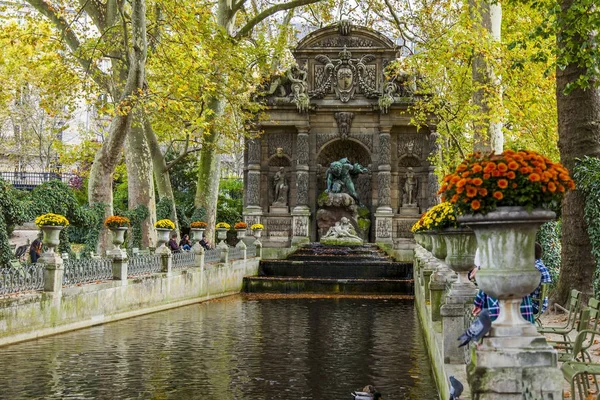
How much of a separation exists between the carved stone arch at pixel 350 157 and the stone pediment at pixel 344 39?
4.08 m

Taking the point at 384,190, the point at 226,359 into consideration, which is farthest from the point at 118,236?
the point at 384,190

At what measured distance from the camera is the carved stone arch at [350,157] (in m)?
33.2

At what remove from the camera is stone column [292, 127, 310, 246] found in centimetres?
3181

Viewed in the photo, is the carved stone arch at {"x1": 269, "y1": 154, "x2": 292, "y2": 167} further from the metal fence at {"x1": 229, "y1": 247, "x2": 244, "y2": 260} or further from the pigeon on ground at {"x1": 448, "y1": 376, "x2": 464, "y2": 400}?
the pigeon on ground at {"x1": 448, "y1": 376, "x2": 464, "y2": 400}

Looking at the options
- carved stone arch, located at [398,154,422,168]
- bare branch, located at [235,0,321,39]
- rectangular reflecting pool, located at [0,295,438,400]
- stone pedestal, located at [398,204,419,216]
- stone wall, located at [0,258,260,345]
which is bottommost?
rectangular reflecting pool, located at [0,295,438,400]

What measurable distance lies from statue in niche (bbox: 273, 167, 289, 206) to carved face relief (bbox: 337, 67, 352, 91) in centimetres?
431

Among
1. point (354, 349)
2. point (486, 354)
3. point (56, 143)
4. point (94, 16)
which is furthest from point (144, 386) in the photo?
point (56, 143)

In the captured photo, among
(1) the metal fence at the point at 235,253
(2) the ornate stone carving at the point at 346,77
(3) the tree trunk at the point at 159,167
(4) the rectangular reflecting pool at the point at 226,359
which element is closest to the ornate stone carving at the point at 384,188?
(2) the ornate stone carving at the point at 346,77

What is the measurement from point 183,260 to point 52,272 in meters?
7.24

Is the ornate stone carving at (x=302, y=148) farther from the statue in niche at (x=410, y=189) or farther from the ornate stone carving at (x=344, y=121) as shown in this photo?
the statue in niche at (x=410, y=189)

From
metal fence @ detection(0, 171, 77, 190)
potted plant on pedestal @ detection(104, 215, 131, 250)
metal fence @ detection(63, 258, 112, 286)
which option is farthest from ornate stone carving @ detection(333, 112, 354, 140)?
metal fence @ detection(0, 171, 77, 190)

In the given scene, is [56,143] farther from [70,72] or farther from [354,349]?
[354,349]

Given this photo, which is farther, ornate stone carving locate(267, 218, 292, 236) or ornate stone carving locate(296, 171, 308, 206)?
ornate stone carving locate(267, 218, 292, 236)

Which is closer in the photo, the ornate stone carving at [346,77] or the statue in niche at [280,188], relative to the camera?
the ornate stone carving at [346,77]
